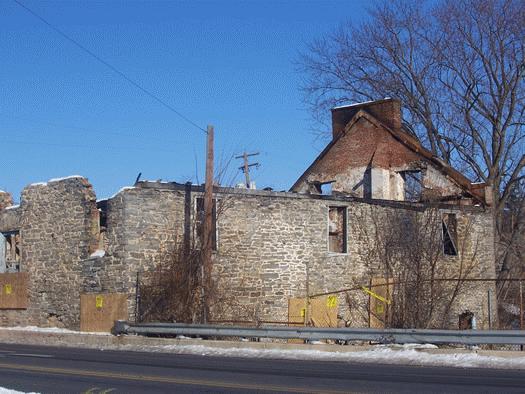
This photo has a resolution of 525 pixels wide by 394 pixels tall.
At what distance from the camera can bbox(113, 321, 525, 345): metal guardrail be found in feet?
59.3

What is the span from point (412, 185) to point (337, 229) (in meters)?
12.6

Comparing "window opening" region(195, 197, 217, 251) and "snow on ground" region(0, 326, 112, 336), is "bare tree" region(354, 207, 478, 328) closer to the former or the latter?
"window opening" region(195, 197, 217, 251)

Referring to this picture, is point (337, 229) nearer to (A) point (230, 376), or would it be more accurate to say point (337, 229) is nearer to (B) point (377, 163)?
(B) point (377, 163)

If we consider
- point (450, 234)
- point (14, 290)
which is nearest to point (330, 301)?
point (450, 234)

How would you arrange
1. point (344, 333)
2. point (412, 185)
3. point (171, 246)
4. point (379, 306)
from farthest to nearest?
point (412, 185) → point (379, 306) → point (171, 246) → point (344, 333)

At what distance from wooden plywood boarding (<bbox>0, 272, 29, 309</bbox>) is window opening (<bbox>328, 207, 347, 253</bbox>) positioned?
11.7m

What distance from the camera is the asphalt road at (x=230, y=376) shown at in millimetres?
12531

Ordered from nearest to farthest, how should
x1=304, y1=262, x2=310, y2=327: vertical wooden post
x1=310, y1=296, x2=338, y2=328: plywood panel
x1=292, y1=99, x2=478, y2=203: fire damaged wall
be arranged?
x1=304, y1=262, x2=310, y2=327: vertical wooden post < x1=310, y1=296, x2=338, y2=328: plywood panel < x1=292, y1=99, x2=478, y2=203: fire damaged wall

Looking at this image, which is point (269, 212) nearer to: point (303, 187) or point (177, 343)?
point (177, 343)

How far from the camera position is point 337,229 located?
103 feet

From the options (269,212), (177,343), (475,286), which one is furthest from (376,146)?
(177,343)

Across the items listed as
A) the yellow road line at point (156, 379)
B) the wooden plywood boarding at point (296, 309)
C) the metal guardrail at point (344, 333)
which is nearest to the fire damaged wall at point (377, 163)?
the wooden plywood boarding at point (296, 309)

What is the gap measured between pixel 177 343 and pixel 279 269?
7356 mm

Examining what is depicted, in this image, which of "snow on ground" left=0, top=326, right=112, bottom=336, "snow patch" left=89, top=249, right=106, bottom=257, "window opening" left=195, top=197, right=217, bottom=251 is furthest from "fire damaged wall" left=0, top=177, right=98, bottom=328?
"window opening" left=195, top=197, right=217, bottom=251
